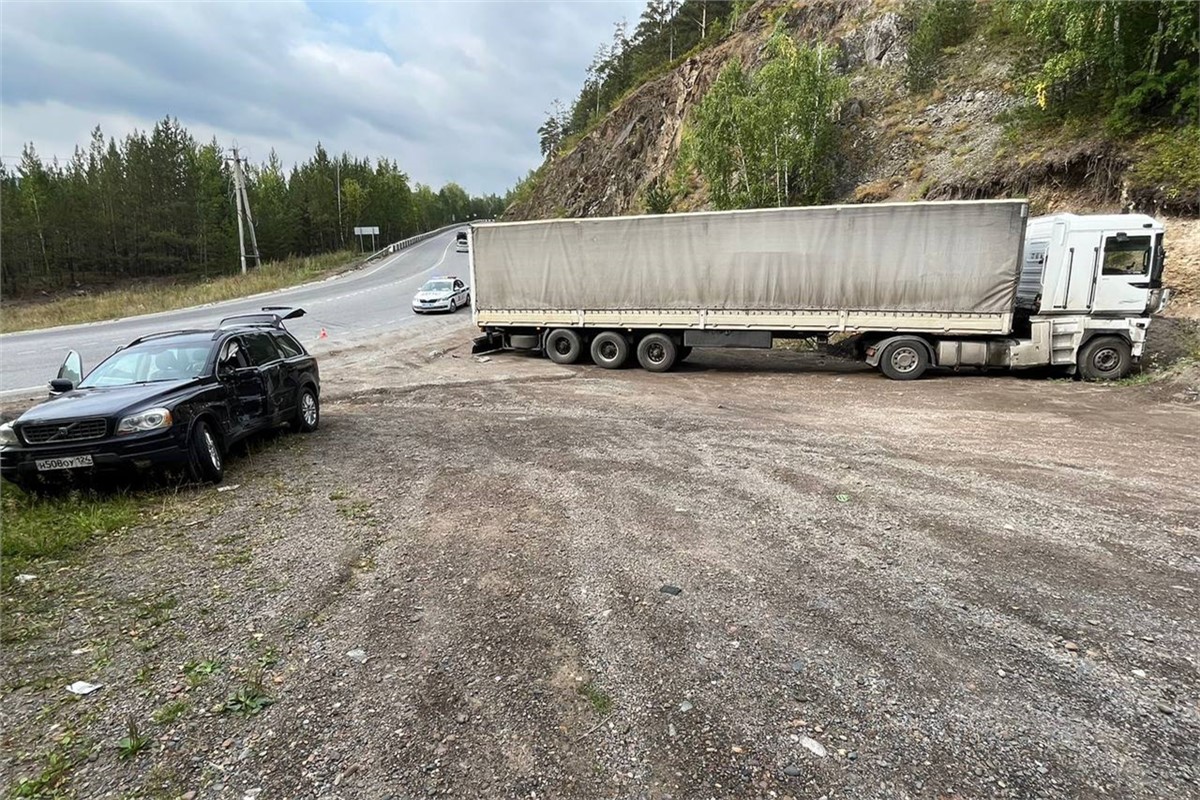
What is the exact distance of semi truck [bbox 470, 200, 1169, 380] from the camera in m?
11.9

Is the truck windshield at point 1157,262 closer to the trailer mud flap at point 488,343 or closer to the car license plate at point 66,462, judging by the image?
the trailer mud flap at point 488,343

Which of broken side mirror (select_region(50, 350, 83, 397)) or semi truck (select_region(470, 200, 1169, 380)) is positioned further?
semi truck (select_region(470, 200, 1169, 380))

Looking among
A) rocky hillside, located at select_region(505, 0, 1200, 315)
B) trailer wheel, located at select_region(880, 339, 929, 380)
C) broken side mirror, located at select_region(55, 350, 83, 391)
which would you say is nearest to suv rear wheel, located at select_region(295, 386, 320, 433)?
broken side mirror, located at select_region(55, 350, 83, 391)

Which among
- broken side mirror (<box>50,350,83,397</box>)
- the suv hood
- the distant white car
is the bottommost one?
the suv hood

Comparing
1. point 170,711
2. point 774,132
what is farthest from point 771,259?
point 774,132

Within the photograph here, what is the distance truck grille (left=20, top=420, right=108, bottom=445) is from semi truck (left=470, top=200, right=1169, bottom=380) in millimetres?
10583

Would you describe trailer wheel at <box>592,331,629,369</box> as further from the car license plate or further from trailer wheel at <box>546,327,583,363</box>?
the car license plate

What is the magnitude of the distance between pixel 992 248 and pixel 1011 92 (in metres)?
15.1

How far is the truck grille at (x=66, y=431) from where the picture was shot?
5.66 meters

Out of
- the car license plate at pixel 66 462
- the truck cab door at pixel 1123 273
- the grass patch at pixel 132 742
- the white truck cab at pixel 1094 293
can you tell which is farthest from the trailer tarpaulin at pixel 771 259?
the grass patch at pixel 132 742

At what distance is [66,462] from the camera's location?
5660mm

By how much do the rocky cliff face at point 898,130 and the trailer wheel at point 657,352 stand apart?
12956mm

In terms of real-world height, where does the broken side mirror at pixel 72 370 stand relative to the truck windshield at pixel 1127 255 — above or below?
below

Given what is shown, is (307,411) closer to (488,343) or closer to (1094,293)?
(488,343)
